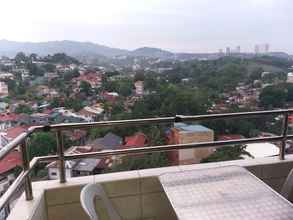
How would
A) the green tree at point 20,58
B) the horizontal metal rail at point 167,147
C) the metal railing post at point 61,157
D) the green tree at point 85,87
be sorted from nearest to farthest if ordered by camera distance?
the metal railing post at point 61,157 → the horizontal metal rail at point 167,147 → the green tree at point 85,87 → the green tree at point 20,58

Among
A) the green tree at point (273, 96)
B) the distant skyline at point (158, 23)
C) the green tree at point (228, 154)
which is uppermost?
the distant skyline at point (158, 23)

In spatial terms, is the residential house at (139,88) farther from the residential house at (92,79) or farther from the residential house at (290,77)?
the residential house at (290,77)

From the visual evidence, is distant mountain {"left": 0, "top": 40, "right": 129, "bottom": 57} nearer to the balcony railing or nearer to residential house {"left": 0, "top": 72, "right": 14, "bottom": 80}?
residential house {"left": 0, "top": 72, "right": 14, "bottom": 80}

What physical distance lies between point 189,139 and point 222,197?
32.7 inches

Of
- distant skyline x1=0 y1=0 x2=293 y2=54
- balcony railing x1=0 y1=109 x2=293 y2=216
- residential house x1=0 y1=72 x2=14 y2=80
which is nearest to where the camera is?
balcony railing x1=0 y1=109 x2=293 y2=216

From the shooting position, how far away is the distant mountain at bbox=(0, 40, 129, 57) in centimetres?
556

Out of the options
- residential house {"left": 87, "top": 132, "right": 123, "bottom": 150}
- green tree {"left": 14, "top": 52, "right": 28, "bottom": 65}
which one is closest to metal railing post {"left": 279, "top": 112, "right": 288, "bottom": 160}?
residential house {"left": 87, "top": 132, "right": 123, "bottom": 150}

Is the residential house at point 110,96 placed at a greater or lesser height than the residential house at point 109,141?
greater

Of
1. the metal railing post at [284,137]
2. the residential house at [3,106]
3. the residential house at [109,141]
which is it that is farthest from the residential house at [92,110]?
the metal railing post at [284,137]

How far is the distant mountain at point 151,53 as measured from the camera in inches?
275

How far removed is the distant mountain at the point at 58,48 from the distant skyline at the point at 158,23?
0.49 feet

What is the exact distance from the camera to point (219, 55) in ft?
21.6

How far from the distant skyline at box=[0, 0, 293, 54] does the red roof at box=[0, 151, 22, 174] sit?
3506mm

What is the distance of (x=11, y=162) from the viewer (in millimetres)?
1454
